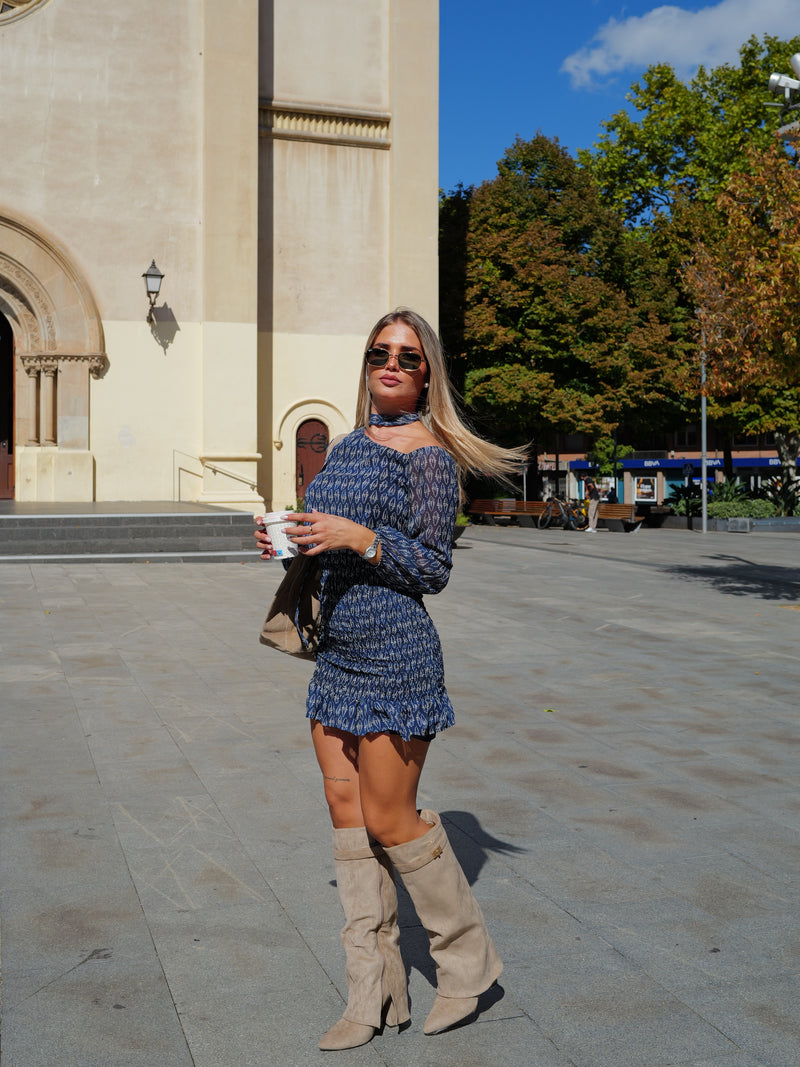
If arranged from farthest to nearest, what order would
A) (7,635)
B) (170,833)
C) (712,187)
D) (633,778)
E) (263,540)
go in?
(712,187), (7,635), (633,778), (170,833), (263,540)

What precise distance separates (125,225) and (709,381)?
14.1m

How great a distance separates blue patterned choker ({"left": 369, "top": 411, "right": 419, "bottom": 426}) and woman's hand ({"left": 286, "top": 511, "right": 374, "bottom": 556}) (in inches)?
19.3

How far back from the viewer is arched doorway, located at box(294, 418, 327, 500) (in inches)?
990

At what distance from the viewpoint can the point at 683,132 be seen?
3962 centimetres

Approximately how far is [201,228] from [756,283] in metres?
13.9

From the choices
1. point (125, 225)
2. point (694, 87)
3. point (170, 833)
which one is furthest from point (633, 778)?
point (694, 87)

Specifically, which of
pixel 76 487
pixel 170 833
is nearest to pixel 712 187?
pixel 76 487

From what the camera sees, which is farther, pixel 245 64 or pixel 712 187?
pixel 712 187

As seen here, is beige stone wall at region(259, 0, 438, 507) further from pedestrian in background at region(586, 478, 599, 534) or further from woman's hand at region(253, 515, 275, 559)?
woman's hand at region(253, 515, 275, 559)

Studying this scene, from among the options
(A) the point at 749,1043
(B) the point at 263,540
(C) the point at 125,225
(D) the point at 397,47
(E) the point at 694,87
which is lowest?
(A) the point at 749,1043

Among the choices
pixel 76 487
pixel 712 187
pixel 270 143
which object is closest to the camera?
pixel 76 487

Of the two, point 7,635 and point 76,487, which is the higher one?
point 76,487

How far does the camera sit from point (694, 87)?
1581 inches

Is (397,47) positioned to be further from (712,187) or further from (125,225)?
(712,187)
